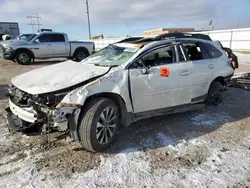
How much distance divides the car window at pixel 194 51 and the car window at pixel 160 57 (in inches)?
14.5

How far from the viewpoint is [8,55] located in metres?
12.8

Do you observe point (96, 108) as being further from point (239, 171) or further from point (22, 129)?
point (239, 171)

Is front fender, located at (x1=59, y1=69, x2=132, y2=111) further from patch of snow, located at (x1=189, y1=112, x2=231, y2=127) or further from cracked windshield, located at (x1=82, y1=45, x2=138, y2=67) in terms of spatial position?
patch of snow, located at (x1=189, y1=112, x2=231, y2=127)

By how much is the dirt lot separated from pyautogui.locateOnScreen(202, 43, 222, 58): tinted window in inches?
57.5

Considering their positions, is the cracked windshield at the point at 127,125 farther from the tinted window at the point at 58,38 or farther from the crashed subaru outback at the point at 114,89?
the tinted window at the point at 58,38

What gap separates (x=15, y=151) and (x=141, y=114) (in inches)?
79.3

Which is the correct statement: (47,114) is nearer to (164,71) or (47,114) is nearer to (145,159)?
(145,159)

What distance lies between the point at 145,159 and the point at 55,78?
1.78 m

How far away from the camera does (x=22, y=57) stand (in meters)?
13.2

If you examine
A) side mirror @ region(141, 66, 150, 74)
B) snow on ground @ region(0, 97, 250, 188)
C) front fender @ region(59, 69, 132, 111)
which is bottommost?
snow on ground @ region(0, 97, 250, 188)

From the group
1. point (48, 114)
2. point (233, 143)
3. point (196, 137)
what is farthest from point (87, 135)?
point (233, 143)

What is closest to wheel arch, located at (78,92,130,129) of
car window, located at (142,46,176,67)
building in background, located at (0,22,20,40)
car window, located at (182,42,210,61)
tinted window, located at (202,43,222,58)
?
car window, located at (142,46,176,67)

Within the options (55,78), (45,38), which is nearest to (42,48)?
(45,38)

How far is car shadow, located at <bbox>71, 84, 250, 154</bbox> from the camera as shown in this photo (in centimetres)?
379
